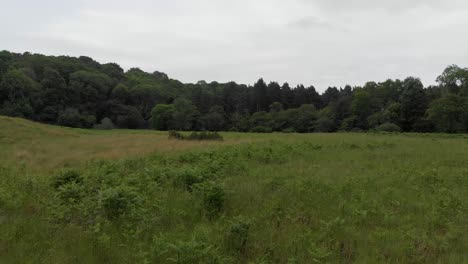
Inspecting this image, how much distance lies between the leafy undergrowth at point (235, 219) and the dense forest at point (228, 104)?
181 feet

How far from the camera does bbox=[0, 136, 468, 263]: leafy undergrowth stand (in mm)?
4961

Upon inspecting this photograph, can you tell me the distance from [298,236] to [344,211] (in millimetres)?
2013

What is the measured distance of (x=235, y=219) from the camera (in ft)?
→ 19.7

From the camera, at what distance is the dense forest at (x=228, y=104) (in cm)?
6800

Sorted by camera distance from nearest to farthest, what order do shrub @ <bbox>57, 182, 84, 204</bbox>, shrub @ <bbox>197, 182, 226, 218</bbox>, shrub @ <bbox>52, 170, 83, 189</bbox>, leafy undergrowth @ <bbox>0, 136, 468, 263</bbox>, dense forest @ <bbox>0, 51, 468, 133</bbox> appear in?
leafy undergrowth @ <bbox>0, 136, 468, 263</bbox> → shrub @ <bbox>197, 182, 226, 218</bbox> → shrub @ <bbox>57, 182, 84, 204</bbox> → shrub @ <bbox>52, 170, 83, 189</bbox> → dense forest @ <bbox>0, 51, 468, 133</bbox>

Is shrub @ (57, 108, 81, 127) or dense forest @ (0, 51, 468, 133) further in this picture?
shrub @ (57, 108, 81, 127)

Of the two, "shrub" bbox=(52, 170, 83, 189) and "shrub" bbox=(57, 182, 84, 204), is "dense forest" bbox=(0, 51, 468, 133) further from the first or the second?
"shrub" bbox=(57, 182, 84, 204)

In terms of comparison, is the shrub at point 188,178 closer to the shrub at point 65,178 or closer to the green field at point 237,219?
A: the green field at point 237,219

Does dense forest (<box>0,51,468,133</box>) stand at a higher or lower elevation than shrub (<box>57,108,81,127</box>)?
higher

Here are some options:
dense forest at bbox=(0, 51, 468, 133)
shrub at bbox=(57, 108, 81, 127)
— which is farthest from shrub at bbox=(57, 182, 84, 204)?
shrub at bbox=(57, 108, 81, 127)

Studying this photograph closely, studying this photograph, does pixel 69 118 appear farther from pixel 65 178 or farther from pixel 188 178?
pixel 188 178

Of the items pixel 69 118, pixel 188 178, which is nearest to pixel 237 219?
pixel 188 178

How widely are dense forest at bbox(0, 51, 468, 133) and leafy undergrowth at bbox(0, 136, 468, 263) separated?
181 ft

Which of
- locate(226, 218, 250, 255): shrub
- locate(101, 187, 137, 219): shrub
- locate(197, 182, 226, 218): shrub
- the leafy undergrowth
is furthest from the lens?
locate(197, 182, 226, 218): shrub
